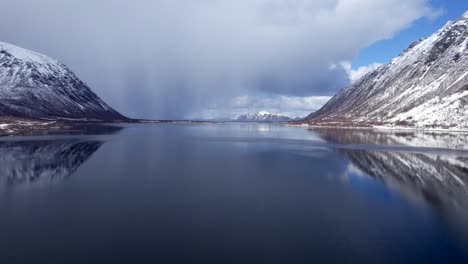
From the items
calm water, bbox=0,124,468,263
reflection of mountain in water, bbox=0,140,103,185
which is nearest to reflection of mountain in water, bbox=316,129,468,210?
calm water, bbox=0,124,468,263

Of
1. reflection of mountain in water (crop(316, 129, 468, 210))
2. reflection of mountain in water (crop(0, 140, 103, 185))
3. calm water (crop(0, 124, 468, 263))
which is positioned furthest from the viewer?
reflection of mountain in water (crop(0, 140, 103, 185))

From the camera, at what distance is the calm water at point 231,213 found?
20.7 m

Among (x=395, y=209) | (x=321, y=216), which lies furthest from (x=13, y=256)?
(x=395, y=209)

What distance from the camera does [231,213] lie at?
28344 mm

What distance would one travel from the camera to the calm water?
20.7 meters

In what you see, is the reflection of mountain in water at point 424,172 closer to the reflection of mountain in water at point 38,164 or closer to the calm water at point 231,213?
the calm water at point 231,213

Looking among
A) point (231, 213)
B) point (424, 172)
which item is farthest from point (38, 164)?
point (424, 172)

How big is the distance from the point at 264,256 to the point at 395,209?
1607 centimetres

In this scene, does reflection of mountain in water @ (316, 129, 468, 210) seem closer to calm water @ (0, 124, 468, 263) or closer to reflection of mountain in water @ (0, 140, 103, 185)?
calm water @ (0, 124, 468, 263)

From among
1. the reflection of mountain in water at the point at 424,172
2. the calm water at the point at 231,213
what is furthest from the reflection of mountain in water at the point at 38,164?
the reflection of mountain in water at the point at 424,172

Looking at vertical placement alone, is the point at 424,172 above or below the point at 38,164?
below

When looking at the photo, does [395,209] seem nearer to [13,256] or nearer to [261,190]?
[261,190]

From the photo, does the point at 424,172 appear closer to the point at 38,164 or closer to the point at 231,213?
the point at 231,213

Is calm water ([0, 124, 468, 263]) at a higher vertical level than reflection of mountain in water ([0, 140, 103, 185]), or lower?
lower
